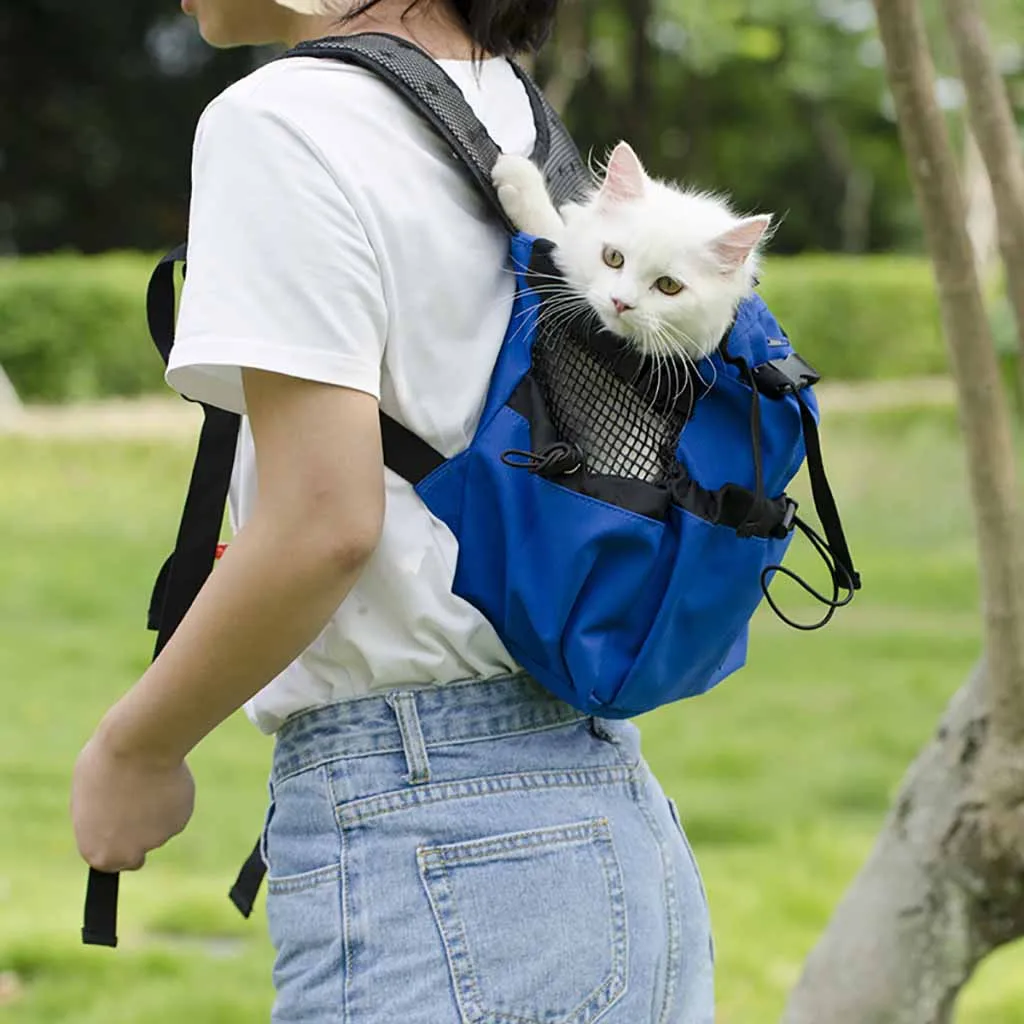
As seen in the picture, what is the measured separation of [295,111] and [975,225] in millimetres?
18187

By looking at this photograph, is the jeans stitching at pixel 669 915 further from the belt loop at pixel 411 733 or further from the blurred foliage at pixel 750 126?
the blurred foliage at pixel 750 126

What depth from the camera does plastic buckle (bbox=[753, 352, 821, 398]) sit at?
1415mm

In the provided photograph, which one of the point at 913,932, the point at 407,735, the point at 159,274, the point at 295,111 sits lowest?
the point at 913,932

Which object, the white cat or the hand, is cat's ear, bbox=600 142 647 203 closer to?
the white cat

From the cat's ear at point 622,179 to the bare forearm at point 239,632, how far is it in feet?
1.78

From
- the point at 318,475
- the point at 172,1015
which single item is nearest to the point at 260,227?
the point at 318,475

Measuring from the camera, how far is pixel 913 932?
8.88ft

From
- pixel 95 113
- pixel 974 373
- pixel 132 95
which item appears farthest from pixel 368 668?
pixel 95 113

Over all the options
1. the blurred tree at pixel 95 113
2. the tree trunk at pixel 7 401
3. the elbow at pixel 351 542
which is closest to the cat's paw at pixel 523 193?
the elbow at pixel 351 542

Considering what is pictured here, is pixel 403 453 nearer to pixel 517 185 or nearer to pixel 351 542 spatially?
pixel 351 542

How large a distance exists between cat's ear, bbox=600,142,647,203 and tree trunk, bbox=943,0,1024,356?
130cm

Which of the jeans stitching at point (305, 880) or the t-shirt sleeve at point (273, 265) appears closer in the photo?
the t-shirt sleeve at point (273, 265)

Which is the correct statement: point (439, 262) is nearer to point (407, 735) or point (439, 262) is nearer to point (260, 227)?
point (260, 227)

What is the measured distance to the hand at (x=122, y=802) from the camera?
1390mm
